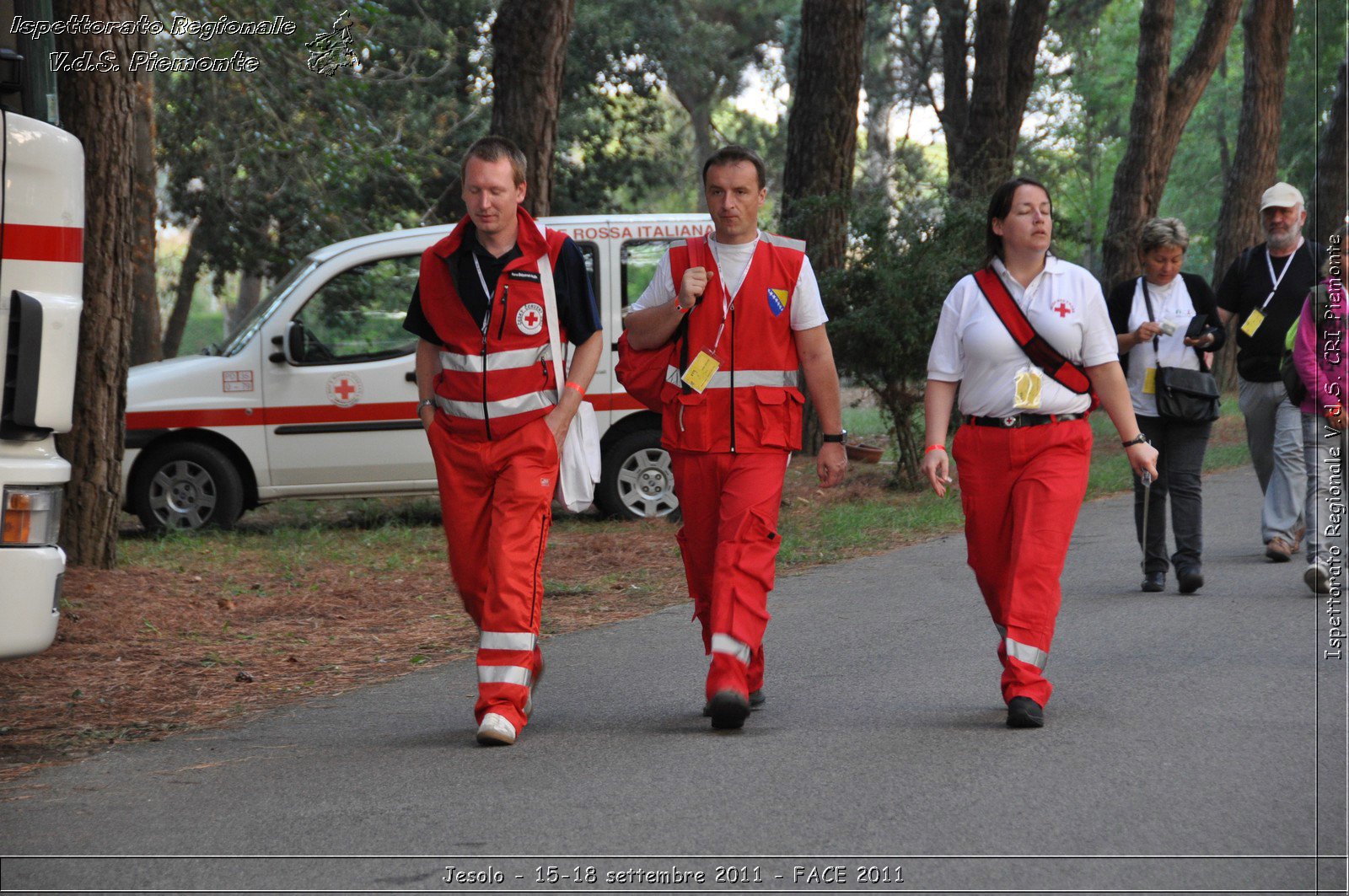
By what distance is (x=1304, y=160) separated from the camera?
3766cm

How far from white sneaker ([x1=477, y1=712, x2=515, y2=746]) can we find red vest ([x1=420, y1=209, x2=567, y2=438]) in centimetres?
102

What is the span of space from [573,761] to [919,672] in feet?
6.59

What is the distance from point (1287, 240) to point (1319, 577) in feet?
6.97

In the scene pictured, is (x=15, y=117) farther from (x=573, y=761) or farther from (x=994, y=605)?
(x=994, y=605)

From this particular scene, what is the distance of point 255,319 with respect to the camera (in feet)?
40.4

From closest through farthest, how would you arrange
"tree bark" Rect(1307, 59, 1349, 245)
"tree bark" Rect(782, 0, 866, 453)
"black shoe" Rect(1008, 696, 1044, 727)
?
"black shoe" Rect(1008, 696, 1044, 727), "tree bark" Rect(782, 0, 866, 453), "tree bark" Rect(1307, 59, 1349, 245)

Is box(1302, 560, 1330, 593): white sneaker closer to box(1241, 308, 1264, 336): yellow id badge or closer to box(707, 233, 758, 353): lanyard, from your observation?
box(1241, 308, 1264, 336): yellow id badge

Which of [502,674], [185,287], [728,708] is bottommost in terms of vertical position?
[728,708]

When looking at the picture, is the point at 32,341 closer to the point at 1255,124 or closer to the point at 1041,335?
the point at 1041,335

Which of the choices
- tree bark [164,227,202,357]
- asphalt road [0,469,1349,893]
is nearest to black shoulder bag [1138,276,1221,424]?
asphalt road [0,469,1349,893]

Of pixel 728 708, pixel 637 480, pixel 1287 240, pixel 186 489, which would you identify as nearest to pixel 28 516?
pixel 728 708

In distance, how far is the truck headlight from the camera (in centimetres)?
466

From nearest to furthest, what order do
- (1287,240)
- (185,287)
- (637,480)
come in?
1. (1287,240)
2. (637,480)
3. (185,287)

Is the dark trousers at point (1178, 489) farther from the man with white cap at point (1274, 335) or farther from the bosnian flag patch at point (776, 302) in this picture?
the bosnian flag patch at point (776, 302)
